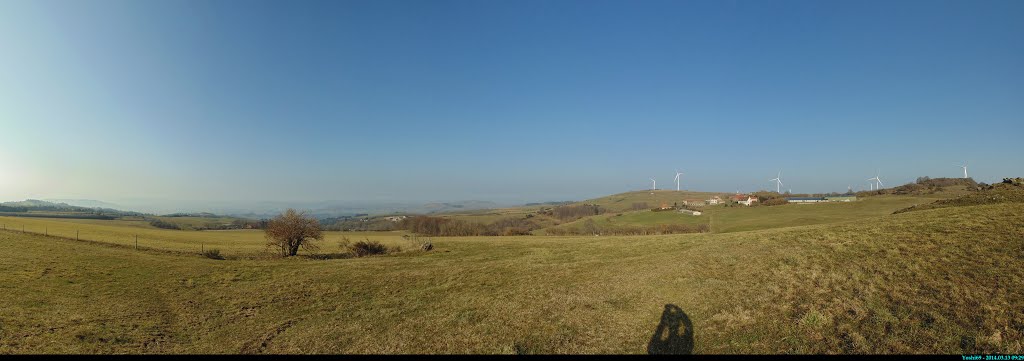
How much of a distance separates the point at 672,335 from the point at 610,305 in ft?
13.0

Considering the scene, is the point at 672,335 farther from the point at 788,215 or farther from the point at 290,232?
the point at 788,215

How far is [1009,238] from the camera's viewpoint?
13820 millimetres

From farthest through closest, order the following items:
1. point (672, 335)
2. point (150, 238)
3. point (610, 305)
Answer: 1. point (150, 238)
2. point (610, 305)
3. point (672, 335)

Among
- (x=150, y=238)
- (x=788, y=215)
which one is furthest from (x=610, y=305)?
(x=788, y=215)

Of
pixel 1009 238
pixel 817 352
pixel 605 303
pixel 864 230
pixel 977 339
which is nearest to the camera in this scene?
pixel 977 339

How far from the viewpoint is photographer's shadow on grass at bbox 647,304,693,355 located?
387 inches

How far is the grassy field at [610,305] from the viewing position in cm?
945

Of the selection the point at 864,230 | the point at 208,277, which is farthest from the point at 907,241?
the point at 208,277

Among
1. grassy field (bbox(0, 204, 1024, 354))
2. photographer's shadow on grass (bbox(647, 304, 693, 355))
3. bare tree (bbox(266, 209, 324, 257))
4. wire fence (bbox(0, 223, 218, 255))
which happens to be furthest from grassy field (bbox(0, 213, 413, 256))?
photographer's shadow on grass (bbox(647, 304, 693, 355))

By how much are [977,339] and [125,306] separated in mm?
27476

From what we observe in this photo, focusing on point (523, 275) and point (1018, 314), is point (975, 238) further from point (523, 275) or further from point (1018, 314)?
point (523, 275)

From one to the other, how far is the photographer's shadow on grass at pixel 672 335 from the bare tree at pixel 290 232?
40256 millimetres

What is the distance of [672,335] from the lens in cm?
1093

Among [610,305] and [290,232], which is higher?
[290,232]
